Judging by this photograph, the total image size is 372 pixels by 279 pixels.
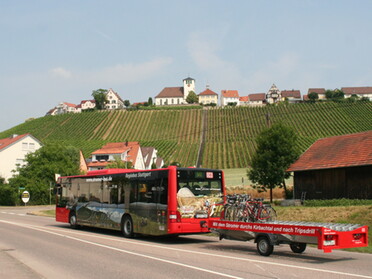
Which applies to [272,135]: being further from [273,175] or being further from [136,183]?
[136,183]

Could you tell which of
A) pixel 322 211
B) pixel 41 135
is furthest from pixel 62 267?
pixel 41 135

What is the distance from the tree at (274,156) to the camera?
40.2 meters

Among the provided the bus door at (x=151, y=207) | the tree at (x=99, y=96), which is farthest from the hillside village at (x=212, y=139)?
the tree at (x=99, y=96)

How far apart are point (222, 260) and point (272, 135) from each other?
30.5 m

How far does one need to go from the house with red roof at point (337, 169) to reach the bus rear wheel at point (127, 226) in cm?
1889

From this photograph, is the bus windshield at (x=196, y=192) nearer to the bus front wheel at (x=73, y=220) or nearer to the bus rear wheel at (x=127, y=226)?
the bus rear wheel at (x=127, y=226)

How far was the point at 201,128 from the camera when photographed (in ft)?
368

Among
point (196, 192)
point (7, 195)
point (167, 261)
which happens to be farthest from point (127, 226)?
point (7, 195)

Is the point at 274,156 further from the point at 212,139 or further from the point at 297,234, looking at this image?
the point at 212,139

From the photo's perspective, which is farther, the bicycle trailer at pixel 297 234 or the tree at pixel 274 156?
the tree at pixel 274 156

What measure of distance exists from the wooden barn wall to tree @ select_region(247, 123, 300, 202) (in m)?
2.83

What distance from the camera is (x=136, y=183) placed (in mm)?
18203

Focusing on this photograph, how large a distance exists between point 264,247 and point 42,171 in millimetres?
48724

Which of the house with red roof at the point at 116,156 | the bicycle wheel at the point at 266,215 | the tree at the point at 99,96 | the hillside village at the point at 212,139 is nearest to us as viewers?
the bicycle wheel at the point at 266,215
